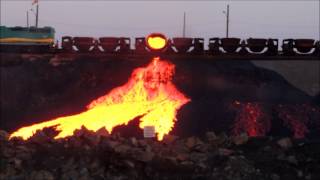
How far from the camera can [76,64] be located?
1019 inches

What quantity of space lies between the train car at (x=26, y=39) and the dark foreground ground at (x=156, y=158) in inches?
222

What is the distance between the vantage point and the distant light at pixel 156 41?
25.5 m

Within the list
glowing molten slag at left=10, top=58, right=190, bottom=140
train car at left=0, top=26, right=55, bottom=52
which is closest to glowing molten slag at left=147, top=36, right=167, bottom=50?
glowing molten slag at left=10, top=58, right=190, bottom=140

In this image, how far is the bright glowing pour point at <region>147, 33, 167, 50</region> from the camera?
25.5m

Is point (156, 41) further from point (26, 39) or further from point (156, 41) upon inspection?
point (26, 39)

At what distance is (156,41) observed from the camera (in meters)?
25.6

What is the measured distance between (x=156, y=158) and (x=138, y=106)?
185 inches

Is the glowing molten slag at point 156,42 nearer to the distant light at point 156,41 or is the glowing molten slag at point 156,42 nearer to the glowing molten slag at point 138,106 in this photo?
the distant light at point 156,41

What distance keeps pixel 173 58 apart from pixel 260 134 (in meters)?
4.68

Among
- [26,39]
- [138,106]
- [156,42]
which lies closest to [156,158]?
[138,106]

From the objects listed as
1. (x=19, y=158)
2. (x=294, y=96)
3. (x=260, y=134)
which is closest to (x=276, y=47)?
(x=294, y=96)

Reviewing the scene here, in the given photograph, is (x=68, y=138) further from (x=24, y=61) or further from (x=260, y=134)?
(x=260, y=134)

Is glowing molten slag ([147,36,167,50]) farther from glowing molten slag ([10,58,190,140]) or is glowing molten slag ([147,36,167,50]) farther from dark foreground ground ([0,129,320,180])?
dark foreground ground ([0,129,320,180])

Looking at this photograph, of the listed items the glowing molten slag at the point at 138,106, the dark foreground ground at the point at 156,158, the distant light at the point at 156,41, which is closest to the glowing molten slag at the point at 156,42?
the distant light at the point at 156,41
